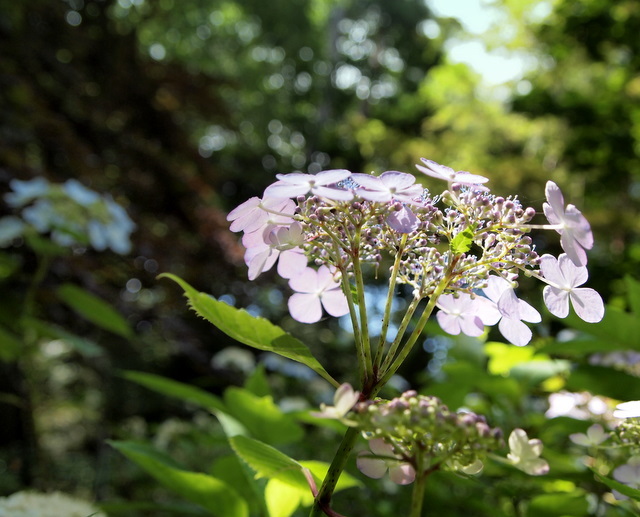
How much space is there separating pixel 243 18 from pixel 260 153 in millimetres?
4755

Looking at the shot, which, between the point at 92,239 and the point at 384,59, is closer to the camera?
the point at 92,239

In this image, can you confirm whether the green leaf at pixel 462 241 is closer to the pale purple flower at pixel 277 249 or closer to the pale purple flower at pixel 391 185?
the pale purple flower at pixel 391 185

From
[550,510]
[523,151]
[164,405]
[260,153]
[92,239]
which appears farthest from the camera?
[260,153]

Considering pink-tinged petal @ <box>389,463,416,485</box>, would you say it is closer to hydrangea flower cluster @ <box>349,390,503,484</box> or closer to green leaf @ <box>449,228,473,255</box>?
→ hydrangea flower cluster @ <box>349,390,503,484</box>

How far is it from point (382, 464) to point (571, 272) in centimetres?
28

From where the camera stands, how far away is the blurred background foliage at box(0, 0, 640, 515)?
2.39m

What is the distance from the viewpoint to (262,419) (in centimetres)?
127

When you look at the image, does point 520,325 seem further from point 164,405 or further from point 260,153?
point 260,153

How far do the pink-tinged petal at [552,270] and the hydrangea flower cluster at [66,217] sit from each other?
189 centimetres

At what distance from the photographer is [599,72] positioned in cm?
1021

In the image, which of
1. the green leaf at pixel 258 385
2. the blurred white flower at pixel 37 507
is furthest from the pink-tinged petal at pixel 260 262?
the green leaf at pixel 258 385

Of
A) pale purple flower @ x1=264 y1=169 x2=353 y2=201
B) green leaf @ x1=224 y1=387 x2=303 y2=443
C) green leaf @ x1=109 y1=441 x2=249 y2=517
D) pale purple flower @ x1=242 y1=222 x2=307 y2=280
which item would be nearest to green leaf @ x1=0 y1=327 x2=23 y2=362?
green leaf @ x1=224 y1=387 x2=303 y2=443

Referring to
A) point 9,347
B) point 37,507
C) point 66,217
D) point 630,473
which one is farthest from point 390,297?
point 66,217

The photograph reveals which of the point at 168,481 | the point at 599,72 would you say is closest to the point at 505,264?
the point at 168,481
